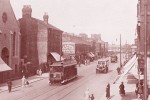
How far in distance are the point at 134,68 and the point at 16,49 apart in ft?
78.3

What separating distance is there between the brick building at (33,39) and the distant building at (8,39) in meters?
6.95

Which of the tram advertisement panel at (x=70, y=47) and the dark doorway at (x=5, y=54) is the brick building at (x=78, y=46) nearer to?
the tram advertisement panel at (x=70, y=47)

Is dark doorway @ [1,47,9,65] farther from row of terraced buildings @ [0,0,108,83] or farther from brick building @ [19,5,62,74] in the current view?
brick building @ [19,5,62,74]

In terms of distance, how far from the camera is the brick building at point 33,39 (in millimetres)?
56562

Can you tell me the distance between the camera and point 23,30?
56.9 meters

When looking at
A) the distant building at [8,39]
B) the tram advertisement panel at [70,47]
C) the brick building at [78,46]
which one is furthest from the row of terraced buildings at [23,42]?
the brick building at [78,46]

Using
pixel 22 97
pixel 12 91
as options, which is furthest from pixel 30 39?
pixel 22 97

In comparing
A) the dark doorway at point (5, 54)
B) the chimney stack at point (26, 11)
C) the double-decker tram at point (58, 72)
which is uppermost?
the chimney stack at point (26, 11)

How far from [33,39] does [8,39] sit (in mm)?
12888

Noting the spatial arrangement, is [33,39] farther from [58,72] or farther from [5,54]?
[58,72]

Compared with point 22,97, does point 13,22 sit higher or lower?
higher

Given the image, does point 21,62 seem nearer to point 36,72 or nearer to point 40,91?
point 36,72

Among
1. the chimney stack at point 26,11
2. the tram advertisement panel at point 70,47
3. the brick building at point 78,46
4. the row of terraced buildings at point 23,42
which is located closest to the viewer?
the row of terraced buildings at point 23,42

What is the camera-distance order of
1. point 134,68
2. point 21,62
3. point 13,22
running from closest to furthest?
point 134,68
point 13,22
point 21,62
